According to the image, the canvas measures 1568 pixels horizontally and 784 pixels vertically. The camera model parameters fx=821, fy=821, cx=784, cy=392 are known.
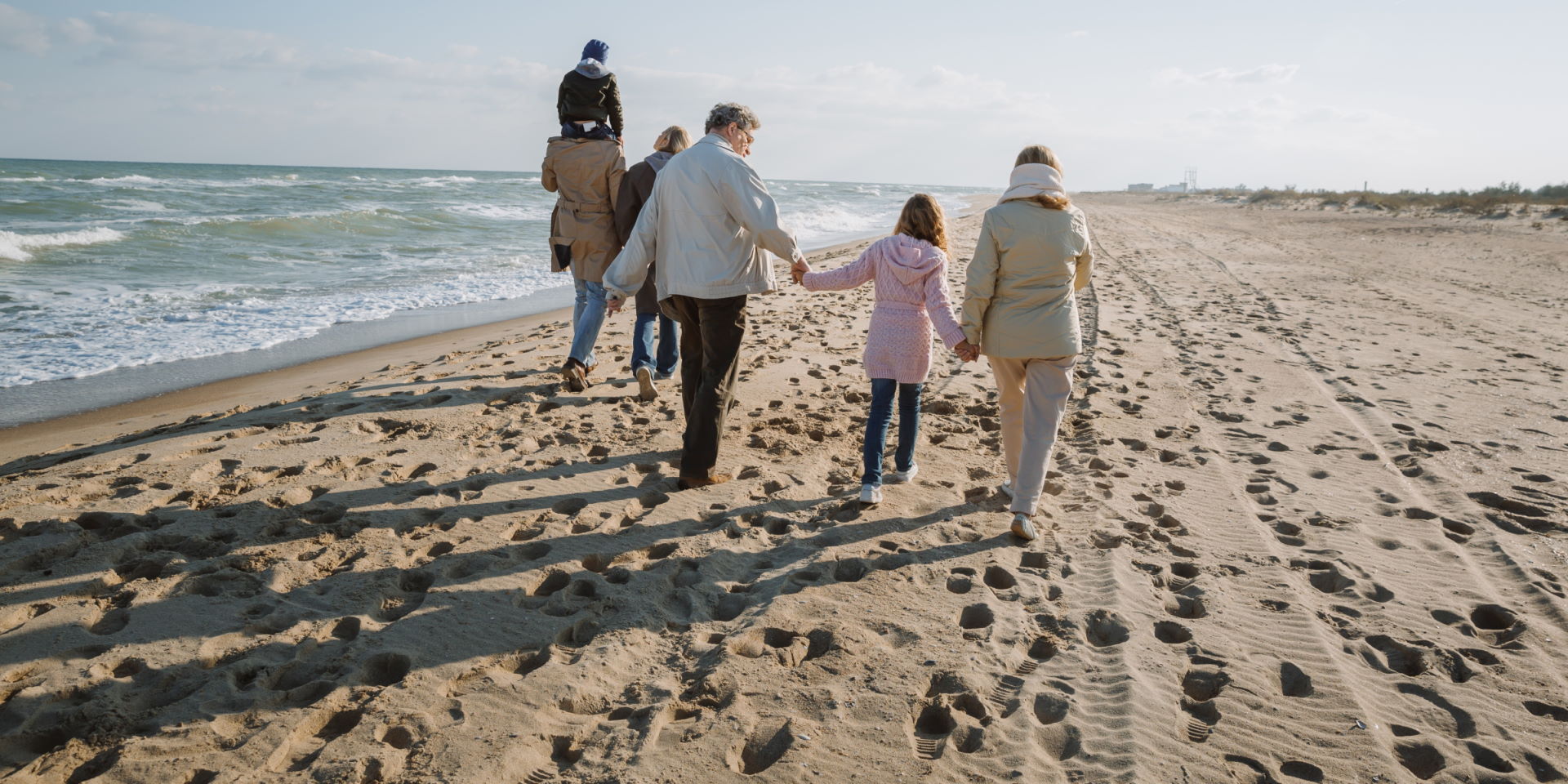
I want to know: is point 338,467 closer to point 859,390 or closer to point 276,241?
point 859,390

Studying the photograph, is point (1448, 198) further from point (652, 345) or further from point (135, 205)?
point (135, 205)

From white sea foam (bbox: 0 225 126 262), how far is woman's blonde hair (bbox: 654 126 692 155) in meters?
15.0

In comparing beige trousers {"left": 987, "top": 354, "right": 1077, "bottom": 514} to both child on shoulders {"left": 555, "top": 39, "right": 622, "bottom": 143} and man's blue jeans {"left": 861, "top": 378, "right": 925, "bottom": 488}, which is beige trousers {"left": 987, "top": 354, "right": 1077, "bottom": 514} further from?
child on shoulders {"left": 555, "top": 39, "right": 622, "bottom": 143}

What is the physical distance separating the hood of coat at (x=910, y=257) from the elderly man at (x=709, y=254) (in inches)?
18.5

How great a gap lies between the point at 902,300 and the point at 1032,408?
2.74 ft

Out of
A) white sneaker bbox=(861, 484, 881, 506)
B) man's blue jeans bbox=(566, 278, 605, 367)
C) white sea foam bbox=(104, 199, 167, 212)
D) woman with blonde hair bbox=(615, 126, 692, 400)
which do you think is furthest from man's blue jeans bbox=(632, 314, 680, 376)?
white sea foam bbox=(104, 199, 167, 212)

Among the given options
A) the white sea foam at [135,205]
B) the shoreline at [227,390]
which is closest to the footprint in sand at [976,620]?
the shoreline at [227,390]

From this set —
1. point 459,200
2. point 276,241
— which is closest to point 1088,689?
point 276,241

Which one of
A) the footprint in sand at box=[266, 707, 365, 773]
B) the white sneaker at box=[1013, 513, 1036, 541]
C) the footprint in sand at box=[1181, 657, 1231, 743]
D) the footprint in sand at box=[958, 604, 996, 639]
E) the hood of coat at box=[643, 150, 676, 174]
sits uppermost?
the hood of coat at box=[643, 150, 676, 174]

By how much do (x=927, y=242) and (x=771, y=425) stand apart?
197cm

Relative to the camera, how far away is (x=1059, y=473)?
4.92 m

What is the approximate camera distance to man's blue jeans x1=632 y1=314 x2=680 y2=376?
600 centimetres

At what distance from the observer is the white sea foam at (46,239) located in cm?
1435

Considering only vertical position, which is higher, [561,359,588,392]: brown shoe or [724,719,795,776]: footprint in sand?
[561,359,588,392]: brown shoe
